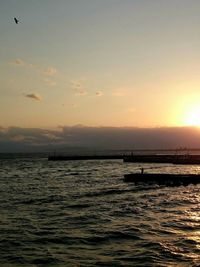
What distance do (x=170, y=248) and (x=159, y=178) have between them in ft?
124

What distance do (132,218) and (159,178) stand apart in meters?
29.3

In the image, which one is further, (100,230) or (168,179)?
(168,179)

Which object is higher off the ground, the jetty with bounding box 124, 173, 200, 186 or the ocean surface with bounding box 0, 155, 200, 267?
the jetty with bounding box 124, 173, 200, 186

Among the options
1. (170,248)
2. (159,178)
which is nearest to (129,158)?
(159,178)

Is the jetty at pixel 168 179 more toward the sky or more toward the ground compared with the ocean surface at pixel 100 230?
more toward the sky

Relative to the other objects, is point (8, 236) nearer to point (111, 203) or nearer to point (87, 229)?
point (87, 229)

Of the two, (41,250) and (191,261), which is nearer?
(191,261)

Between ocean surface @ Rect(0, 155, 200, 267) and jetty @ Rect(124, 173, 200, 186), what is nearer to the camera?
ocean surface @ Rect(0, 155, 200, 267)

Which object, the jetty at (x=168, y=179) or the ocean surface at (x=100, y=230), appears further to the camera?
the jetty at (x=168, y=179)

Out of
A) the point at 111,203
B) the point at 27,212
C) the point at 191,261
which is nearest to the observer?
the point at 191,261

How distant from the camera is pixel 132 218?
29.7 metres

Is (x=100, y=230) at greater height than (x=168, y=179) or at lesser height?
lesser

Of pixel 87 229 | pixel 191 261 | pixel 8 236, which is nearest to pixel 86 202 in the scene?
pixel 87 229

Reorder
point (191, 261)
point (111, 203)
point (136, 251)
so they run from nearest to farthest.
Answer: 1. point (191, 261)
2. point (136, 251)
3. point (111, 203)
